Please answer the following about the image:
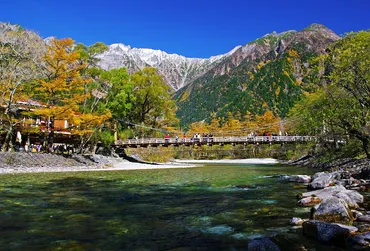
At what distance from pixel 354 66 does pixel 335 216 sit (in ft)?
36.8

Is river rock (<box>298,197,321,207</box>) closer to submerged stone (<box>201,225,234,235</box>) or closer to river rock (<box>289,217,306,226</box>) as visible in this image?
river rock (<box>289,217,306,226</box>)

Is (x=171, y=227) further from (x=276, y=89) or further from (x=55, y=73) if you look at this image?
(x=276, y=89)

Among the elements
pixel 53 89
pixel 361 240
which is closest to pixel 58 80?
pixel 53 89

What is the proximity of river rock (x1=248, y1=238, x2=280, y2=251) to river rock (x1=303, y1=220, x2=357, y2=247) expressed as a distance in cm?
100

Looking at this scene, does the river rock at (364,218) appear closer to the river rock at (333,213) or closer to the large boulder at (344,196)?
the river rock at (333,213)

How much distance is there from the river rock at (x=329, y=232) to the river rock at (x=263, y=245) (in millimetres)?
1005

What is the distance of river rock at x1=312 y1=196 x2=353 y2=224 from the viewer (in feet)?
18.7

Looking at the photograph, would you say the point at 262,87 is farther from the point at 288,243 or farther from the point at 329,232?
the point at 288,243

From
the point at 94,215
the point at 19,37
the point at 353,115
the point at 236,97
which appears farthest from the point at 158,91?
the point at 236,97

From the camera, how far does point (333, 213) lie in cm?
580

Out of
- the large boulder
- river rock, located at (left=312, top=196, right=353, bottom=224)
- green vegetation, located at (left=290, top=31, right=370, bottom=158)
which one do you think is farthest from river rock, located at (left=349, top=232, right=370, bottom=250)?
green vegetation, located at (left=290, top=31, right=370, bottom=158)

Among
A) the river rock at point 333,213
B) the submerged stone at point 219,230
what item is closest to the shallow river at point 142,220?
the submerged stone at point 219,230

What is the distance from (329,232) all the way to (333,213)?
1217 mm

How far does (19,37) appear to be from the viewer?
22.1 metres
